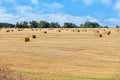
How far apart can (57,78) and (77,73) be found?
159 centimetres

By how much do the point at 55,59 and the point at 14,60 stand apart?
2.29m

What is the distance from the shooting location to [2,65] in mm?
19828

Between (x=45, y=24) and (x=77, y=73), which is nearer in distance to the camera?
(x=77, y=73)

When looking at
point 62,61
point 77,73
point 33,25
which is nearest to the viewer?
point 77,73

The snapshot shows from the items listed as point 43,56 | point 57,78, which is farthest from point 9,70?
point 43,56

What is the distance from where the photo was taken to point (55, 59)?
22344 millimetres

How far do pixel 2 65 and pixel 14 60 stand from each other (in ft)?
6.64

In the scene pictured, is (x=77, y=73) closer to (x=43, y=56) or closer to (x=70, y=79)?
(x=70, y=79)

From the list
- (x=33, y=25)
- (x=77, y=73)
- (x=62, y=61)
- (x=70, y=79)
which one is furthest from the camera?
(x=33, y=25)

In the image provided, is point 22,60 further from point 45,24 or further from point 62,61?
point 45,24

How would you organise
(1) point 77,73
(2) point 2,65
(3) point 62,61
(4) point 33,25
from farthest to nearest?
(4) point 33,25
(3) point 62,61
(2) point 2,65
(1) point 77,73

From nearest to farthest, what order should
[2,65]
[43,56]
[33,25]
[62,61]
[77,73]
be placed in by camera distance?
[77,73]
[2,65]
[62,61]
[43,56]
[33,25]

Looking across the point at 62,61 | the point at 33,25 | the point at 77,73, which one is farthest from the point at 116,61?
the point at 33,25

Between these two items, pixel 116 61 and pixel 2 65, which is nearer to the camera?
pixel 2 65
